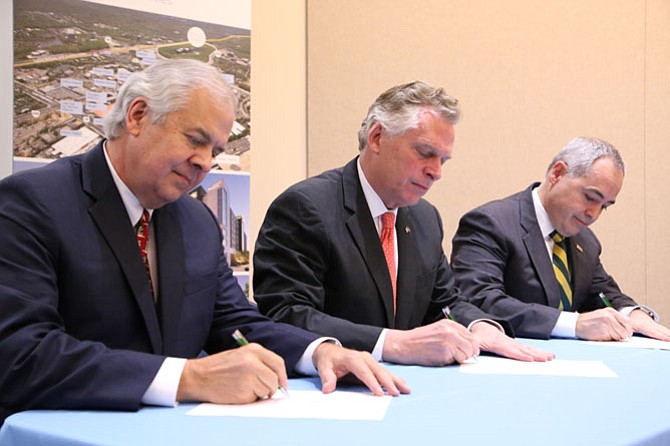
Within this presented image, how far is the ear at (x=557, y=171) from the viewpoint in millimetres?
3615

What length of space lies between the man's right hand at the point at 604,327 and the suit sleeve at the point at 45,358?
70.3 inches

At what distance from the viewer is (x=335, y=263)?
2527mm

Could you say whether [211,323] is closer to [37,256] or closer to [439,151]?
[37,256]

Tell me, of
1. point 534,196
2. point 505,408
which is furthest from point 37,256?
point 534,196

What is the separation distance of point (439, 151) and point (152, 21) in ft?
5.23

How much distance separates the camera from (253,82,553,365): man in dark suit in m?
2.38

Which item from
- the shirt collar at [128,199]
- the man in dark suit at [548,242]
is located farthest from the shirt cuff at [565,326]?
the shirt collar at [128,199]

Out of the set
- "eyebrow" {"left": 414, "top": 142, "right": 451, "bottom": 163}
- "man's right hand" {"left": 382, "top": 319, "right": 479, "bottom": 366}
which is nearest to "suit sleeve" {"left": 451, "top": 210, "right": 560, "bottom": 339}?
"eyebrow" {"left": 414, "top": 142, "right": 451, "bottom": 163}

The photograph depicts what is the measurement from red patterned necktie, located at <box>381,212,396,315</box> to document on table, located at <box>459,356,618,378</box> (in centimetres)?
52

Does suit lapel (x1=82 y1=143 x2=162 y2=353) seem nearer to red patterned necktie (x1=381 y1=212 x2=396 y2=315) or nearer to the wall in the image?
red patterned necktie (x1=381 y1=212 x2=396 y2=315)

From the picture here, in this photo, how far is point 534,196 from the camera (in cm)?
364

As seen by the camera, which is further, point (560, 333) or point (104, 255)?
point (560, 333)

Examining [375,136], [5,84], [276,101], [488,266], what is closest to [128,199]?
[375,136]

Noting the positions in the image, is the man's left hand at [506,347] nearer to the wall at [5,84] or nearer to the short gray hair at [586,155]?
the short gray hair at [586,155]
